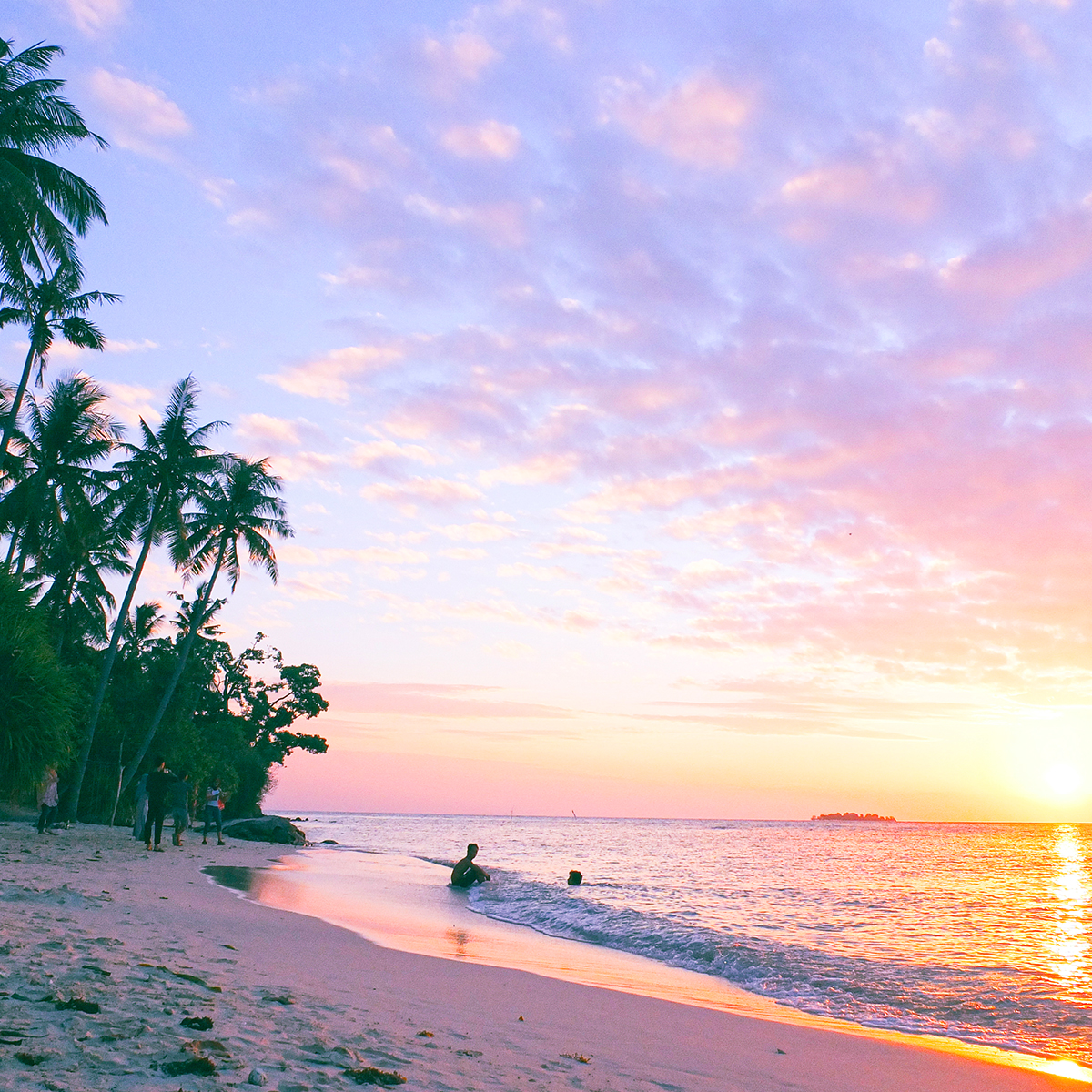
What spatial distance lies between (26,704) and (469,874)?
52.7 ft

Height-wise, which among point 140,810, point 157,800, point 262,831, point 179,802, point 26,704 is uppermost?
point 26,704

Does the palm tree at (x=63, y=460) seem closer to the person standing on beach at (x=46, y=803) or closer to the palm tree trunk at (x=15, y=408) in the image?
the palm tree trunk at (x=15, y=408)

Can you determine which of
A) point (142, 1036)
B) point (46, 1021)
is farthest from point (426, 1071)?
point (46, 1021)

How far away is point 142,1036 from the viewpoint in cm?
485

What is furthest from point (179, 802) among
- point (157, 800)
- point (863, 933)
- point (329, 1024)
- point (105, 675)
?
point (329, 1024)

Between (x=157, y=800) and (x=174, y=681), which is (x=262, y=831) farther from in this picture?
(x=157, y=800)

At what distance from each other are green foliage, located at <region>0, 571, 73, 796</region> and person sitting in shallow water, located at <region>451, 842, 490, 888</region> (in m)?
14.4

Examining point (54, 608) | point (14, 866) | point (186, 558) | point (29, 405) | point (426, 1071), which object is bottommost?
point (14, 866)

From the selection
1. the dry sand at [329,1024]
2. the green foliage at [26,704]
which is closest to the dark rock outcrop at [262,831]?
the green foliage at [26,704]

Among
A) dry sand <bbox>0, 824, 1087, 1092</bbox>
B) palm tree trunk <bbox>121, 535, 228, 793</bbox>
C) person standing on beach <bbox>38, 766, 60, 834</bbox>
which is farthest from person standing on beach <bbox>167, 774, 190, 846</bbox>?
dry sand <bbox>0, 824, 1087, 1092</bbox>

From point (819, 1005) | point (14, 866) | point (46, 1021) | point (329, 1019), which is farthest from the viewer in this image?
point (14, 866)

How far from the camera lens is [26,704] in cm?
1257

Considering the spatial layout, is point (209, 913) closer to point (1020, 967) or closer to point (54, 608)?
point (1020, 967)

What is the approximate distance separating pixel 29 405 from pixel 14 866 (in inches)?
828
